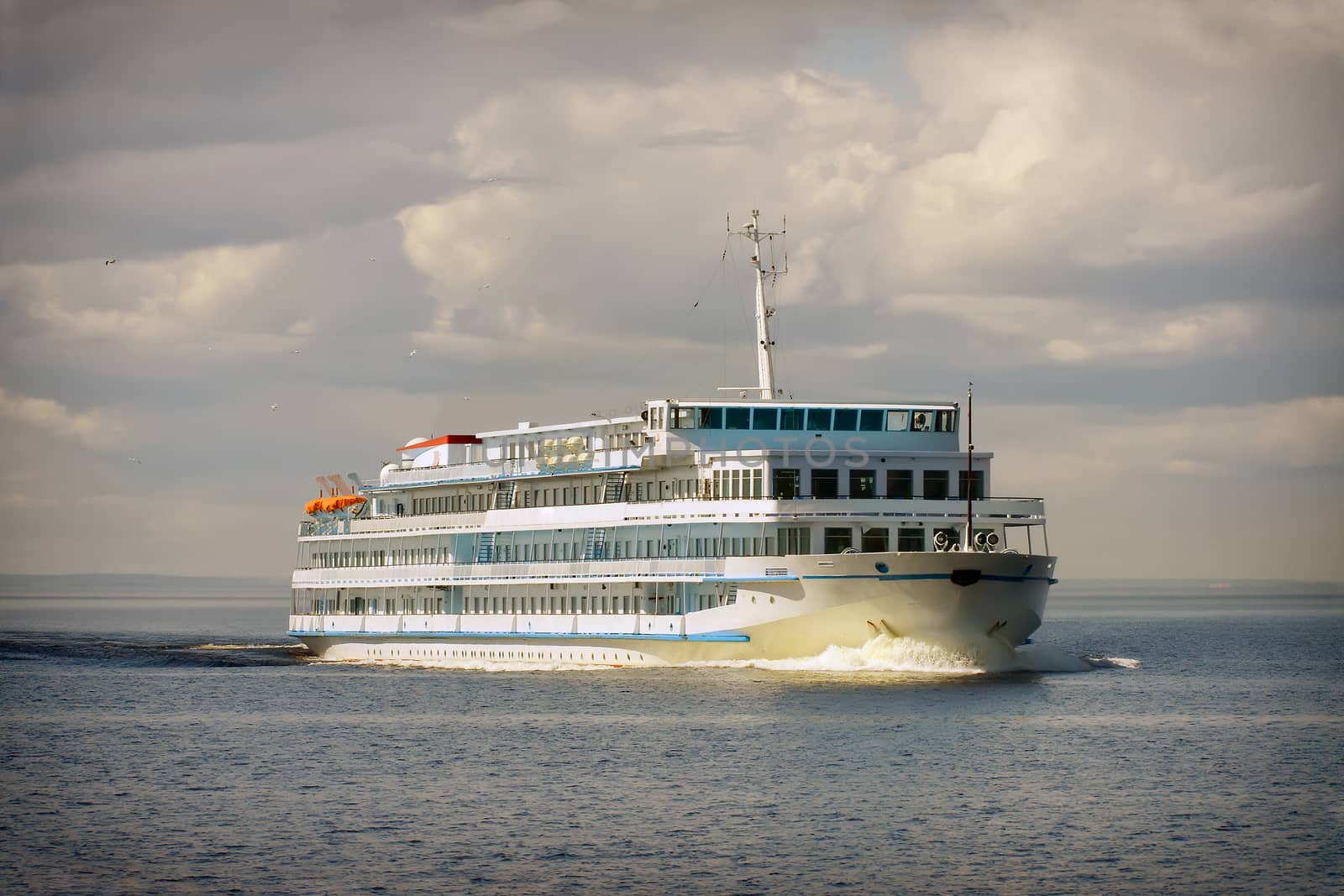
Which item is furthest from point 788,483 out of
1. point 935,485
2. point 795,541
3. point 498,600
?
point 498,600

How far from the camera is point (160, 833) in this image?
42000 millimetres

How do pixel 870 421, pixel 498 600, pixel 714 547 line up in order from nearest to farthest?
pixel 714 547
pixel 870 421
pixel 498 600

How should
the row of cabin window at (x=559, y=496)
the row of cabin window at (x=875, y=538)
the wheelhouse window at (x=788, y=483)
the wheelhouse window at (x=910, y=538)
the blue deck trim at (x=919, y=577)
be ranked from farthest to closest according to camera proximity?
the row of cabin window at (x=559, y=496)
the wheelhouse window at (x=788, y=483)
the wheelhouse window at (x=910, y=538)
the row of cabin window at (x=875, y=538)
the blue deck trim at (x=919, y=577)

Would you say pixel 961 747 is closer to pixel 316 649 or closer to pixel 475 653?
pixel 475 653

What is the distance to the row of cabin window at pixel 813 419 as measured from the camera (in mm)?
73375

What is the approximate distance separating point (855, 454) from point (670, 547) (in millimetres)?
8837

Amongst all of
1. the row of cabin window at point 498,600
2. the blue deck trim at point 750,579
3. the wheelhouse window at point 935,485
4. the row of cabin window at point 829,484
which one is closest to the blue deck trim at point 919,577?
the blue deck trim at point 750,579

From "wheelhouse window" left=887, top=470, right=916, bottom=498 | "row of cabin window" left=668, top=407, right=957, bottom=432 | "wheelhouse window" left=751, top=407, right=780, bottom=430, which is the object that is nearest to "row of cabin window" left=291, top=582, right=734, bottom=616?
"row of cabin window" left=668, top=407, right=957, bottom=432

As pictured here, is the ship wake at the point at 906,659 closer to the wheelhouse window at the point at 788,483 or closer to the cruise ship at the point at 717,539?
the cruise ship at the point at 717,539

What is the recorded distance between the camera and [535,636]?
80438 millimetres

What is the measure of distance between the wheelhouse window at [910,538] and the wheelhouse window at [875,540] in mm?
550

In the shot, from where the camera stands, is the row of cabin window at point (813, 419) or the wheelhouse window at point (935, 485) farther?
the row of cabin window at point (813, 419)

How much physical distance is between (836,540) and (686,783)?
2344 cm

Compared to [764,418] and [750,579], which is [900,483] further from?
[750,579]
